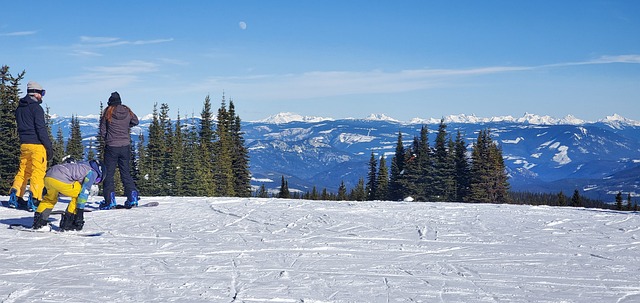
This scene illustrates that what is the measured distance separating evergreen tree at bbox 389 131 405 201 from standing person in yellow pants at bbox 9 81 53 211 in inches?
2153

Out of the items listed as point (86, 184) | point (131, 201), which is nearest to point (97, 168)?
point (86, 184)

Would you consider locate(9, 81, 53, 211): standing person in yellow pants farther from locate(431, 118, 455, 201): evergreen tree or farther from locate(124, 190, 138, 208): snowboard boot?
locate(431, 118, 455, 201): evergreen tree

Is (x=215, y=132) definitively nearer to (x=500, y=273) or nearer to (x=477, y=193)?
(x=477, y=193)

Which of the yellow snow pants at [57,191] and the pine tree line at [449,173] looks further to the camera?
the pine tree line at [449,173]

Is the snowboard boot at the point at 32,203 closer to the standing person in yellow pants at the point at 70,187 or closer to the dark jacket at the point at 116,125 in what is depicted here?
the dark jacket at the point at 116,125

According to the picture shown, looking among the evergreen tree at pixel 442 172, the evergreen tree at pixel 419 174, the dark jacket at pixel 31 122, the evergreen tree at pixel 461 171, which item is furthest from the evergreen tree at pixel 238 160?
the dark jacket at pixel 31 122

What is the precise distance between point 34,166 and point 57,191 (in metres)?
2.69

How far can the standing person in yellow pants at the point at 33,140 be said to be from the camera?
10.6 metres

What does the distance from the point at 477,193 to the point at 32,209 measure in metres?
49.3

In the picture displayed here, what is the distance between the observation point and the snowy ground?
593cm

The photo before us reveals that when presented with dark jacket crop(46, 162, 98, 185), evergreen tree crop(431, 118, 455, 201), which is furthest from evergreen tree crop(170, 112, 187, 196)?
dark jacket crop(46, 162, 98, 185)

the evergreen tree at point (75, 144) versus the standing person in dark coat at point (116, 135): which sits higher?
the evergreen tree at point (75, 144)

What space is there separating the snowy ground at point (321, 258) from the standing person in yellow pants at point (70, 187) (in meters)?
0.46

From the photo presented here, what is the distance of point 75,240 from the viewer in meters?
8.78
